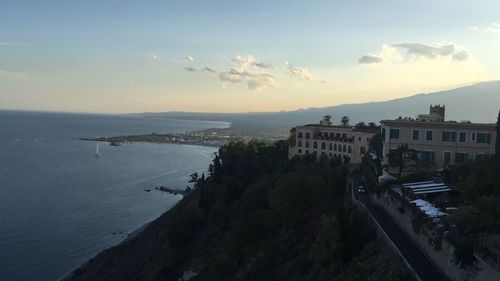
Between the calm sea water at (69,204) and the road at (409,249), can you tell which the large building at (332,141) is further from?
the road at (409,249)

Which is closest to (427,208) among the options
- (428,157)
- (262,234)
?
(262,234)

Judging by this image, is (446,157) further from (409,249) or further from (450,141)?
(409,249)

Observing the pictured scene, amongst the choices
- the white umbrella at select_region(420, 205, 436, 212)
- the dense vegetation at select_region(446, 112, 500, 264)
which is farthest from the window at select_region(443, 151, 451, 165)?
the white umbrella at select_region(420, 205, 436, 212)

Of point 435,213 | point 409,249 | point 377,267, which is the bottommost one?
point 377,267

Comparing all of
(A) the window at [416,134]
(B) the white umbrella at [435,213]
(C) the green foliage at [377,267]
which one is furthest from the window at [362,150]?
(C) the green foliage at [377,267]

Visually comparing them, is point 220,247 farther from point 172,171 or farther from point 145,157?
point 145,157
